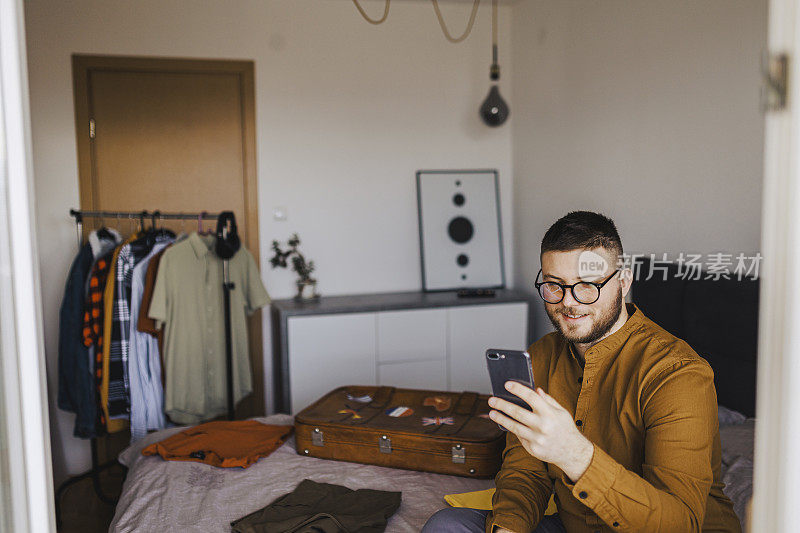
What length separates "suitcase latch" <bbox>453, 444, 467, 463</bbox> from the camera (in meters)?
2.10

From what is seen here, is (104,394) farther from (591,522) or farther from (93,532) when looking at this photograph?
(591,522)

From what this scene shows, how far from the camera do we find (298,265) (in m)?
4.06

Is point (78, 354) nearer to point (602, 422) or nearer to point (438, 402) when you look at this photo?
point (438, 402)

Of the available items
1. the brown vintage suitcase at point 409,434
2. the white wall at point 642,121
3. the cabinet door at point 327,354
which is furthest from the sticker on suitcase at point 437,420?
the cabinet door at point 327,354

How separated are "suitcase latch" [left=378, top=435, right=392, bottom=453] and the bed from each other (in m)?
0.06

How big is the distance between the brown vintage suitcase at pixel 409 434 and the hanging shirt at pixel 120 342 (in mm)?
1245

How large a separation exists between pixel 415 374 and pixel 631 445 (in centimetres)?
256

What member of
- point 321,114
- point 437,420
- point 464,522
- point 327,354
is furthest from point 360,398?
point 321,114

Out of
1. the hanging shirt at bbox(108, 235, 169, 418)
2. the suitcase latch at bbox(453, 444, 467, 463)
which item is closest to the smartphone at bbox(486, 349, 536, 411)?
the suitcase latch at bbox(453, 444, 467, 463)

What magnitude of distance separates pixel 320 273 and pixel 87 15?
204cm

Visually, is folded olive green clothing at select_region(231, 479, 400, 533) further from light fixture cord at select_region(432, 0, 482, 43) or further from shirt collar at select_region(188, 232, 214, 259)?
light fixture cord at select_region(432, 0, 482, 43)

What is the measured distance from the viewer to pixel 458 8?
4.43 m

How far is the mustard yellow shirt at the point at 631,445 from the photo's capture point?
4.18 ft

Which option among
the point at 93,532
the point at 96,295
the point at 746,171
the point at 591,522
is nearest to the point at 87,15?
the point at 96,295
